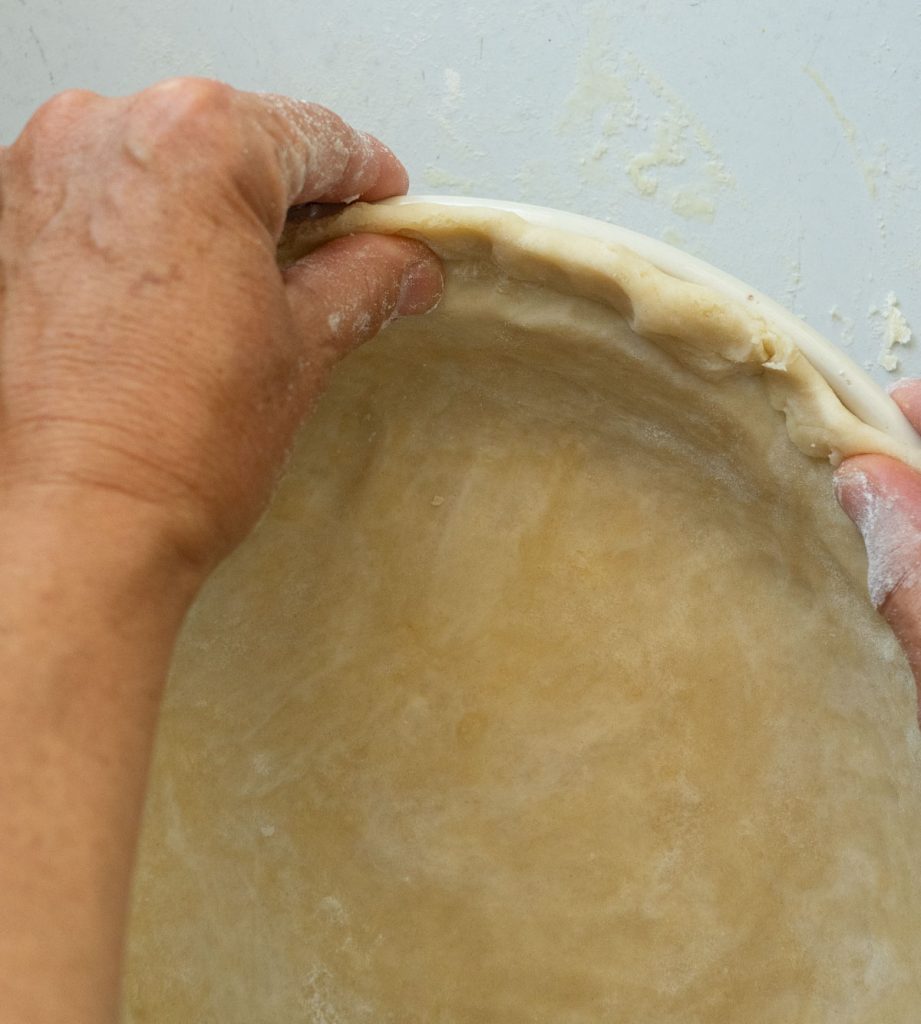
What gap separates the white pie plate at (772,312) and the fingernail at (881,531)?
0.07 m

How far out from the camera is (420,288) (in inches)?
32.1

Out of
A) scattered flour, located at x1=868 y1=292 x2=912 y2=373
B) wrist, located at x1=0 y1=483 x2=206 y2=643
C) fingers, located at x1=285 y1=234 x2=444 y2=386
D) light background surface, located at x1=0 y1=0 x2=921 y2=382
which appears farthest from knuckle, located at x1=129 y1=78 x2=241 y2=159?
scattered flour, located at x1=868 y1=292 x2=912 y2=373

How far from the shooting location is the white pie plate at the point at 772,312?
79cm

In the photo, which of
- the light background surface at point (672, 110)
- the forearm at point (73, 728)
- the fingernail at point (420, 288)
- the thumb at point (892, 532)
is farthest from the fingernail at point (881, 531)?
the light background surface at point (672, 110)

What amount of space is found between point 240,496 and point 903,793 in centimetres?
58

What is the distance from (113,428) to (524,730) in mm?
530

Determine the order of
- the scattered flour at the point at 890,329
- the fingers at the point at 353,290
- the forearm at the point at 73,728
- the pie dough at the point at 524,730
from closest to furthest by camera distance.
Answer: the forearm at the point at 73,728 → the fingers at the point at 353,290 → the pie dough at the point at 524,730 → the scattered flour at the point at 890,329

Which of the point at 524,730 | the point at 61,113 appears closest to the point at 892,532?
the point at 524,730

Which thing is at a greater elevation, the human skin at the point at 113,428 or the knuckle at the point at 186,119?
the knuckle at the point at 186,119

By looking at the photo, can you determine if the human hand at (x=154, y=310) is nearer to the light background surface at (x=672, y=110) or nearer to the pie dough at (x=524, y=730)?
the pie dough at (x=524, y=730)

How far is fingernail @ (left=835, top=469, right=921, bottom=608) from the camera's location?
0.74m

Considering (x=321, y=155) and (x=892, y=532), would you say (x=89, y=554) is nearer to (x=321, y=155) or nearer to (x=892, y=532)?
(x=321, y=155)

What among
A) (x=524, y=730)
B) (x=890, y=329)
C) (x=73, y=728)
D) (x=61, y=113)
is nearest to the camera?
(x=73, y=728)

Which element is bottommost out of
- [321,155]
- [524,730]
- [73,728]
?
[524,730]
